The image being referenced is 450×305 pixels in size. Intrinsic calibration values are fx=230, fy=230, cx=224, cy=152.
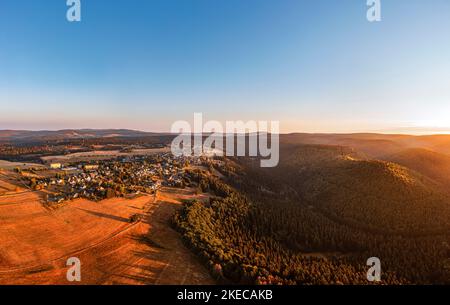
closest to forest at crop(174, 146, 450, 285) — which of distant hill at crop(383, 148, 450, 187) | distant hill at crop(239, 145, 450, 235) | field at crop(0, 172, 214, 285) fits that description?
distant hill at crop(239, 145, 450, 235)

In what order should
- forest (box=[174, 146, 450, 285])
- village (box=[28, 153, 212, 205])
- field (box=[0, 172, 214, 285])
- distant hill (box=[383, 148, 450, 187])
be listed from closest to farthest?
1. field (box=[0, 172, 214, 285])
2. forest (box=[174, 146, 450, 285])
3. village (box=[28, 153, 212, 205])
4. distant hill (box=[383, 148, 450, 187])

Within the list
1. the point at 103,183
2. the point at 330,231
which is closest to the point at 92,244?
the point at 103,183

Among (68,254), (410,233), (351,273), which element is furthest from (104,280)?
(410,233)

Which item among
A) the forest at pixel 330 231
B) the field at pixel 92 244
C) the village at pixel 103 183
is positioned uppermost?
the village at pixel 103 183

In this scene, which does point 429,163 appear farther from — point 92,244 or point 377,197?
point 92,244

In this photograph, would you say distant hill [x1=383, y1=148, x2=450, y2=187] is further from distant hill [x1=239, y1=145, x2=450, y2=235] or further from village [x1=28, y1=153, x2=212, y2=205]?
village [x1=28, y1=153, x2=212, y2=205]

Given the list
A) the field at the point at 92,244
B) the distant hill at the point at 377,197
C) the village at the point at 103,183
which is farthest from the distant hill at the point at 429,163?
the field at the point at 92,244

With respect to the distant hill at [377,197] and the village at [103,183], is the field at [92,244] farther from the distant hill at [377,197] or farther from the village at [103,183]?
the distant hill at [377,197]
